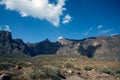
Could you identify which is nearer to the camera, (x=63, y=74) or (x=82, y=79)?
(x=82, y=79)

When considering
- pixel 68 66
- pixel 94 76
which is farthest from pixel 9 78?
pixel 68 66

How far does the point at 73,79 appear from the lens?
44.0 metres

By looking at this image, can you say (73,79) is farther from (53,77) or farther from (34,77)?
(34,77)

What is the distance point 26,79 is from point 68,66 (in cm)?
2452

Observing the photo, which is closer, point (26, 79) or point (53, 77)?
point (26, 79)

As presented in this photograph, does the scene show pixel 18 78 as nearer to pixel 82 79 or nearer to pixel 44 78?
pixel 44 78

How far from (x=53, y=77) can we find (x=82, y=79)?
22.5 feet

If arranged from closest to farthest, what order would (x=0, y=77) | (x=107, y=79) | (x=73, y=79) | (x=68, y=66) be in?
(x=0, y=77) < (x=73, y=79) < (x=107, y=79) < (x=68, y=66)

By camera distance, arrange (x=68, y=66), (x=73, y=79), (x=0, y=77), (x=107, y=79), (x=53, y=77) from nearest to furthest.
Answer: (x=0, y=77) → (x=53, y=77) → (x=73, y=79) → (x=107, y=79) → (x=68, y=66)

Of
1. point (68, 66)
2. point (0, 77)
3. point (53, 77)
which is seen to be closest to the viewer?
point (0, 77)

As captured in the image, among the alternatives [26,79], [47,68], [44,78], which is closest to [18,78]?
[26,79]

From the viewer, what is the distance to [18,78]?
38.7 metres

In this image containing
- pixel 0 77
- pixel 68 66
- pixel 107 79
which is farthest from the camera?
pixel 68 66

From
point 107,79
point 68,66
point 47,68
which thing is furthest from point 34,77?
point 68,66
